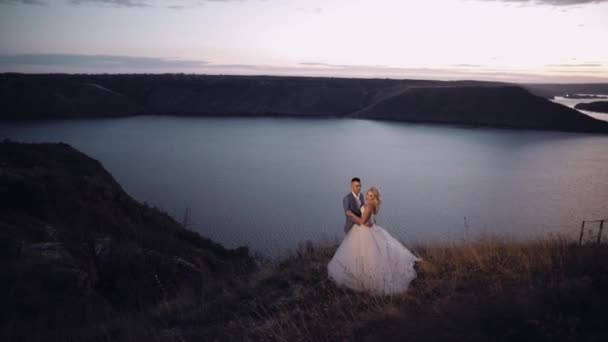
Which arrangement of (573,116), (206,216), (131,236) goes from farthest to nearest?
(573,116), (206,216), (131,236)

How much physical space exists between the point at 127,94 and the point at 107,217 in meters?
93.0

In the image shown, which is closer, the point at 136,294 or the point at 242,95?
the point at 136,294

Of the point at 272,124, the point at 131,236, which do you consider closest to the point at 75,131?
the point at 272,124

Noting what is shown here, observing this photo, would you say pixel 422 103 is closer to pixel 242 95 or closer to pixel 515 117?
pixel 515 117

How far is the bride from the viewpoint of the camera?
491 cm

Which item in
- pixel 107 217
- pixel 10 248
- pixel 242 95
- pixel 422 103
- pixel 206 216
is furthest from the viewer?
pixel 242 95

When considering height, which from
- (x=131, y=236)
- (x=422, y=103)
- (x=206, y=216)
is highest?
(x=422, y=103)

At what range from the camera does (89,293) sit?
665cm

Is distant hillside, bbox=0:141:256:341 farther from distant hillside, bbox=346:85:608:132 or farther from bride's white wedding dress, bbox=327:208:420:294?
distant hillside, bbox=346:85:608:132

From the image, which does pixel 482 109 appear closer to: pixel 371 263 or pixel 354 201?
pixel 354 201

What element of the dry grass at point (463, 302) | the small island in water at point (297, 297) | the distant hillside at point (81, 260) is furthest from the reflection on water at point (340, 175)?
the distant hillside at point (81, 260)

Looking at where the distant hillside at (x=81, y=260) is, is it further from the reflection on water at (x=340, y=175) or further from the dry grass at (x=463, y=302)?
the reflection on water at (x=340, y=175)

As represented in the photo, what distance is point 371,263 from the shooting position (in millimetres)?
5062

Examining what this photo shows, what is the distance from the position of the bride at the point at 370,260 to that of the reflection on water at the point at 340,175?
8.44 feet
